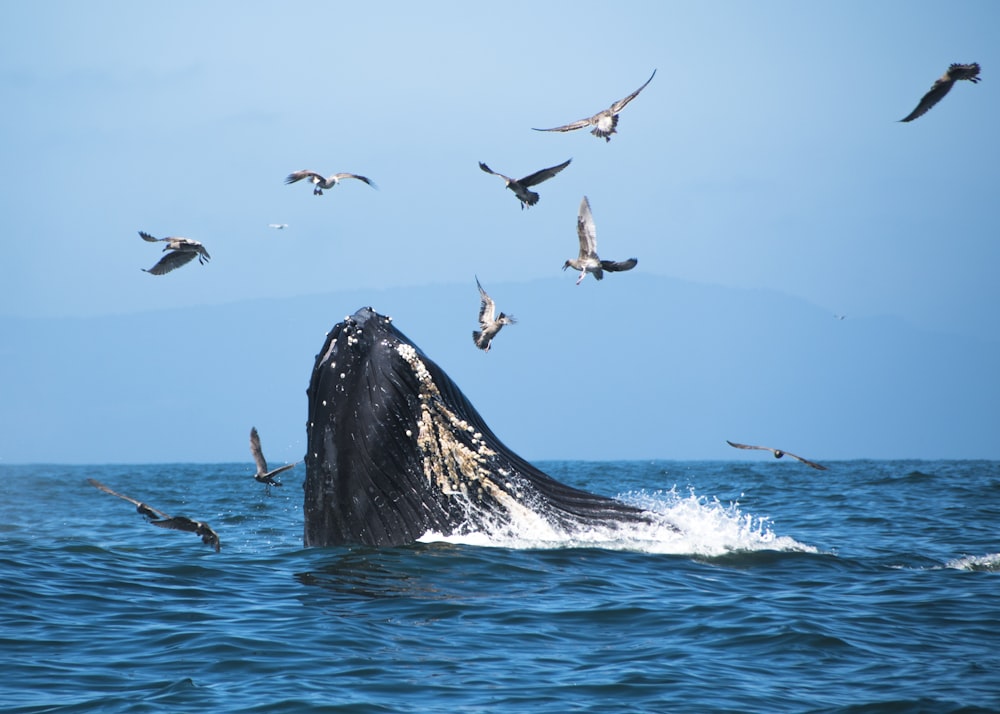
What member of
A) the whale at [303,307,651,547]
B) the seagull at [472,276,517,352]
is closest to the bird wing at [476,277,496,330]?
the seagull at [472,276,517,352]

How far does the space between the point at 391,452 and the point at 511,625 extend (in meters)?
1.78

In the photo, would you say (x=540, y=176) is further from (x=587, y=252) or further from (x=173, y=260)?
(x=173, y=260)

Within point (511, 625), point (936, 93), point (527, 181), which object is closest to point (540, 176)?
point (527, 181)

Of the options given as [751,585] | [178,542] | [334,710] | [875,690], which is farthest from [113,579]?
[875,690]

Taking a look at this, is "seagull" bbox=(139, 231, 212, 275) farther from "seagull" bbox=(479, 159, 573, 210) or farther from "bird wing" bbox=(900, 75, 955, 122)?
"bird wing" bbox=(900, 75, 955, 122)

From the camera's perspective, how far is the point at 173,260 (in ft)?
49.2

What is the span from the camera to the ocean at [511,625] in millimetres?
7133

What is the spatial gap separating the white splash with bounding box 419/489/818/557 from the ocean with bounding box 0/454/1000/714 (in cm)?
3

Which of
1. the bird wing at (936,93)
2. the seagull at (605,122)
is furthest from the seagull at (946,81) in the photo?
the seagull at (605,122)

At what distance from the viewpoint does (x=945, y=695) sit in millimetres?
7004

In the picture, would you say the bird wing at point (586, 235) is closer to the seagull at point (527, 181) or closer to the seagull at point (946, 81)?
the seagull at point (527, 181)

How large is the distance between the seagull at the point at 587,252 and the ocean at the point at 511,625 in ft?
10.1

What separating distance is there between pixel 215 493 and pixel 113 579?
18.4m

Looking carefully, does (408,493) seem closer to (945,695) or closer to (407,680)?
(407,680)
